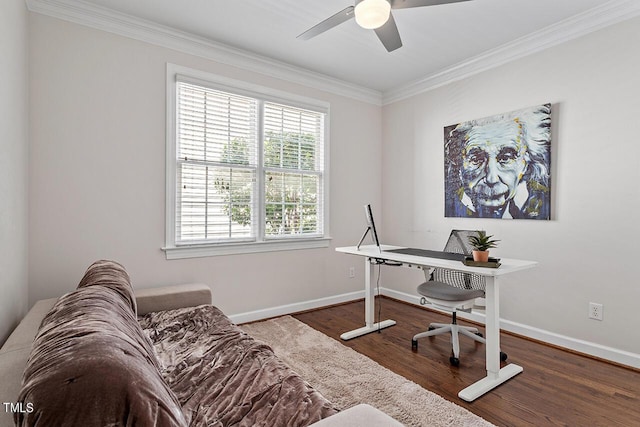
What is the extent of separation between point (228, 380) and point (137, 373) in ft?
2.35

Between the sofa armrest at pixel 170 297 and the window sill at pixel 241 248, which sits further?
the window sill at pixel 241 248

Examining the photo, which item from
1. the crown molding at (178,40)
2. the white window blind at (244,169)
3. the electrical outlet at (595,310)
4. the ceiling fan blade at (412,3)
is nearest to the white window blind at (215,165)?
the white window blind at (244,169)

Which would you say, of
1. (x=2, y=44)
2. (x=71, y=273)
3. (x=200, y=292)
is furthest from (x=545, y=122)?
(x=71, y=273)

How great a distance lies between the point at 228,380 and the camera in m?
1.47

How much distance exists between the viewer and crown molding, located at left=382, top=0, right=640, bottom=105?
2525 millimetres

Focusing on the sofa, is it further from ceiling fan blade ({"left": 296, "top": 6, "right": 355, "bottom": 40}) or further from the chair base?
ceiling fan blade ({"left": 296, "top": 6, "right": 355, "bottom": 40})

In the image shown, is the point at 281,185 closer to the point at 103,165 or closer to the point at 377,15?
the point at 103,165

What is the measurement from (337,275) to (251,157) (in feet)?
5.79

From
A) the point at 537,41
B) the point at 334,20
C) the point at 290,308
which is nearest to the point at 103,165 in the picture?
the point at 334,20

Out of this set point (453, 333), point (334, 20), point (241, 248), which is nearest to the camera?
point (334, 20)

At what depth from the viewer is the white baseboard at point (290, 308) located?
336cm

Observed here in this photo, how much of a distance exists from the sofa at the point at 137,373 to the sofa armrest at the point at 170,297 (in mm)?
147

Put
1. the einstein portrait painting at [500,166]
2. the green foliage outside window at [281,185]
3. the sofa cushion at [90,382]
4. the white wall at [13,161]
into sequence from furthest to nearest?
1. the green foliage outside window at [281,185]
2. the einstein portrait painting at [500,166]
3. the white wall at [13,161]
4. the sofa cushion at [90,382]

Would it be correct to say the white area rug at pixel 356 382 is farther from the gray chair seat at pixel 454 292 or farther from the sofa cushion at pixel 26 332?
the sofa cushion at pixel 26 332
